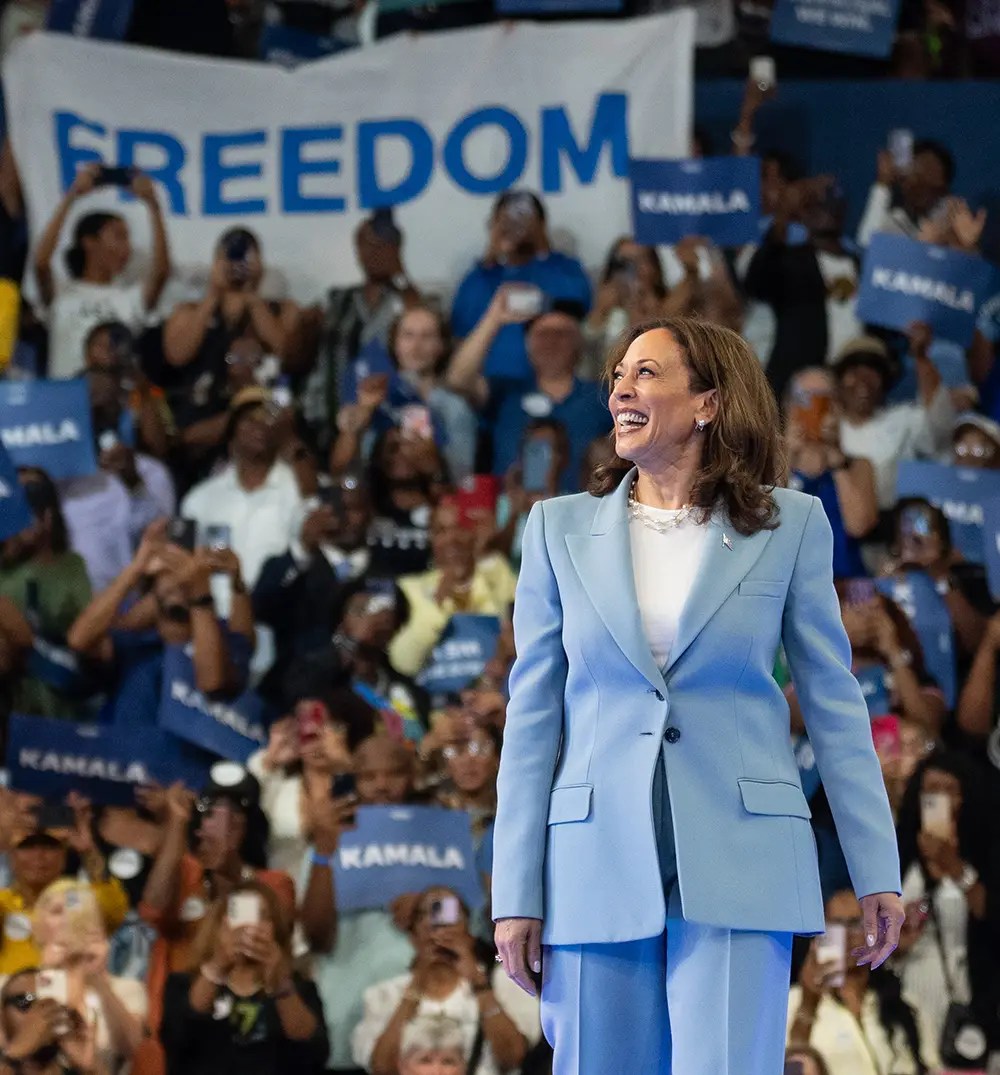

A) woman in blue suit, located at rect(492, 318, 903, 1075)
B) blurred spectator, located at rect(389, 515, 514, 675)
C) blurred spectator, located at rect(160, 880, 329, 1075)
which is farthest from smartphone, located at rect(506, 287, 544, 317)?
woman in blue suit, located at rect(492, 318, 903, 1075)

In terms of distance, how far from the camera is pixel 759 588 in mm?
2195

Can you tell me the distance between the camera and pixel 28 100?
7.02 metres

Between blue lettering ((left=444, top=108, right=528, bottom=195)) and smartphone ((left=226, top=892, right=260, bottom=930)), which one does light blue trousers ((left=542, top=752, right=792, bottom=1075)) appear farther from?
blue lettering ((left=444, top=108, right=528, bottom=195))

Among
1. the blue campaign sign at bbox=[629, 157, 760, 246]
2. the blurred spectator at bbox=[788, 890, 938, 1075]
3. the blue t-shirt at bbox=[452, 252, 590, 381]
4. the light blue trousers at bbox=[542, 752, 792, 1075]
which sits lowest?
the blurred spectator at bbox=[788, 890, 938, 1075]

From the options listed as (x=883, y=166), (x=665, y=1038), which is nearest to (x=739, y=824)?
(x=665, y=1038)

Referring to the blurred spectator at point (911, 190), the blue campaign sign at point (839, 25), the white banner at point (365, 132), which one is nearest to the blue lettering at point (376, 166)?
the white banner at point (365, 132)

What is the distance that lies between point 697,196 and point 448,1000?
9.24ft

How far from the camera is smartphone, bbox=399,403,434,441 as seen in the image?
5.97 meters

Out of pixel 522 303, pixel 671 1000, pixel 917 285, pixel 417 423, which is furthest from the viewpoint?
pixel 522 303

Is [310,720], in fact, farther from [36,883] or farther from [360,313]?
[360,313]

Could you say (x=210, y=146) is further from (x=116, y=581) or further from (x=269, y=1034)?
(x=269, y=1034)

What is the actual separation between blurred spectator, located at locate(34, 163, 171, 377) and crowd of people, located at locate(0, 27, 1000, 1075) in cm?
1

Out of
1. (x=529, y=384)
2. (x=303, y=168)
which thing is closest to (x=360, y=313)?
(x=529, y=384)

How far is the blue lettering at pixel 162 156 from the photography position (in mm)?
7066
